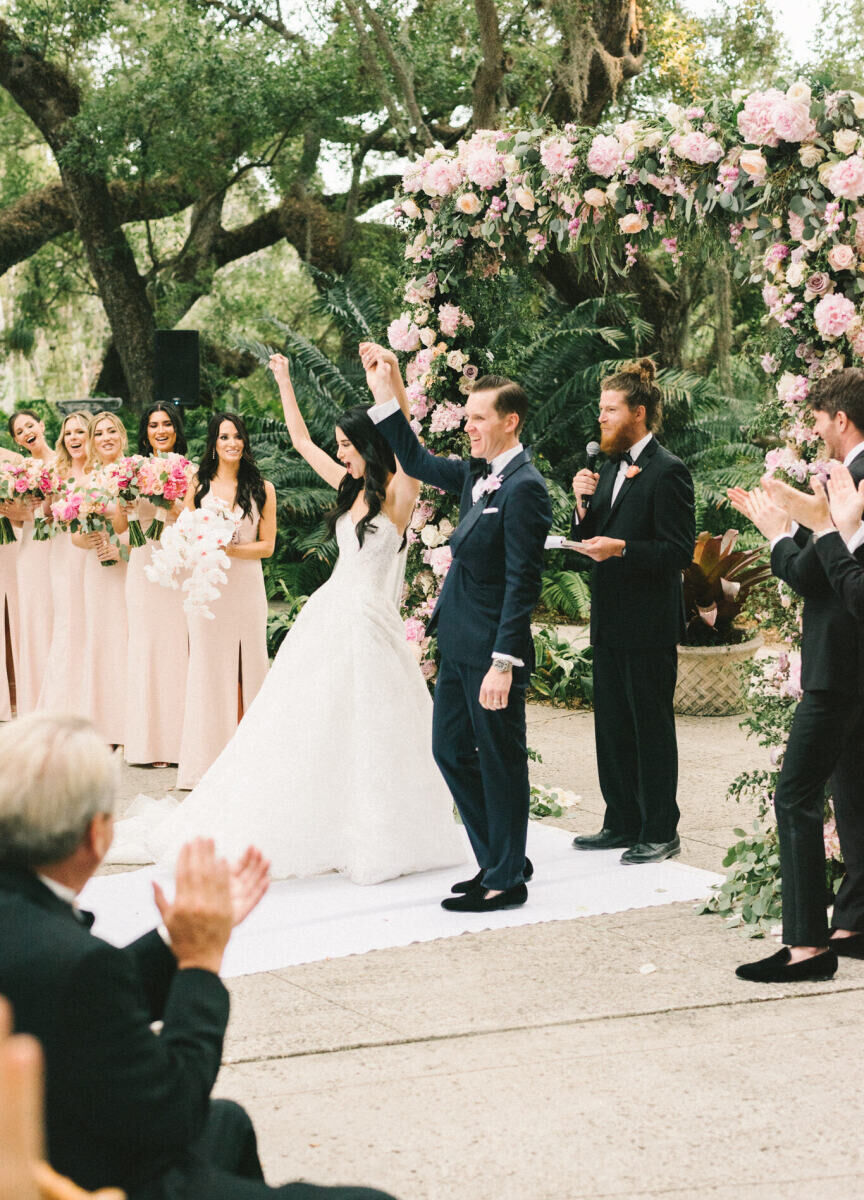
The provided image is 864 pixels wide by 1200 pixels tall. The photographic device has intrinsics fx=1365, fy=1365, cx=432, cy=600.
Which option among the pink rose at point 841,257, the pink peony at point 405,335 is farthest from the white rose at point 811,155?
the pink peony at point 405,335

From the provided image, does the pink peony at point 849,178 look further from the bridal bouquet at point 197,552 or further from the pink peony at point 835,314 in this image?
the bridal bouquet at point 197,552

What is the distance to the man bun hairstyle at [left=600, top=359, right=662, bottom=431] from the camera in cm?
591

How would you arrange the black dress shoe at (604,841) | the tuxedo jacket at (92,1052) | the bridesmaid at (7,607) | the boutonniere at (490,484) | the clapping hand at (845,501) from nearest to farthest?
the tuxedo jacket at (92,1052) < the clapping hand at (845,501) < the boutonniere at (490,484) < the black dress shoe at (604,841) < the bridesmaid at (7,607)

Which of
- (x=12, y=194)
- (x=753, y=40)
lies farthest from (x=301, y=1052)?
(x=12, y=194)

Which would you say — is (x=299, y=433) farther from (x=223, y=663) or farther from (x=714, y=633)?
(x=714, y=633)

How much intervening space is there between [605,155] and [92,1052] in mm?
4769

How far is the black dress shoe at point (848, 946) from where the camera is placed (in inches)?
185

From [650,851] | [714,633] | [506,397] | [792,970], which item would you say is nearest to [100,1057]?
[792,970]

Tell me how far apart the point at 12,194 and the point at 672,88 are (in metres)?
A: 10.6

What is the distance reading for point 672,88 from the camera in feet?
57.3

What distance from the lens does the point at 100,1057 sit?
1.93 metres

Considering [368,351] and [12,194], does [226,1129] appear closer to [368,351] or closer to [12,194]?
[368,351]

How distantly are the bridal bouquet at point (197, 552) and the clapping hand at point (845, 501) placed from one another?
3455mm

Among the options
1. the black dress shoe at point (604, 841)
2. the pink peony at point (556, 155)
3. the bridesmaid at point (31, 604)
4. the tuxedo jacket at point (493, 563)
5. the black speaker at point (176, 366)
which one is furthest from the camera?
the black speaker at point (176, 366)
